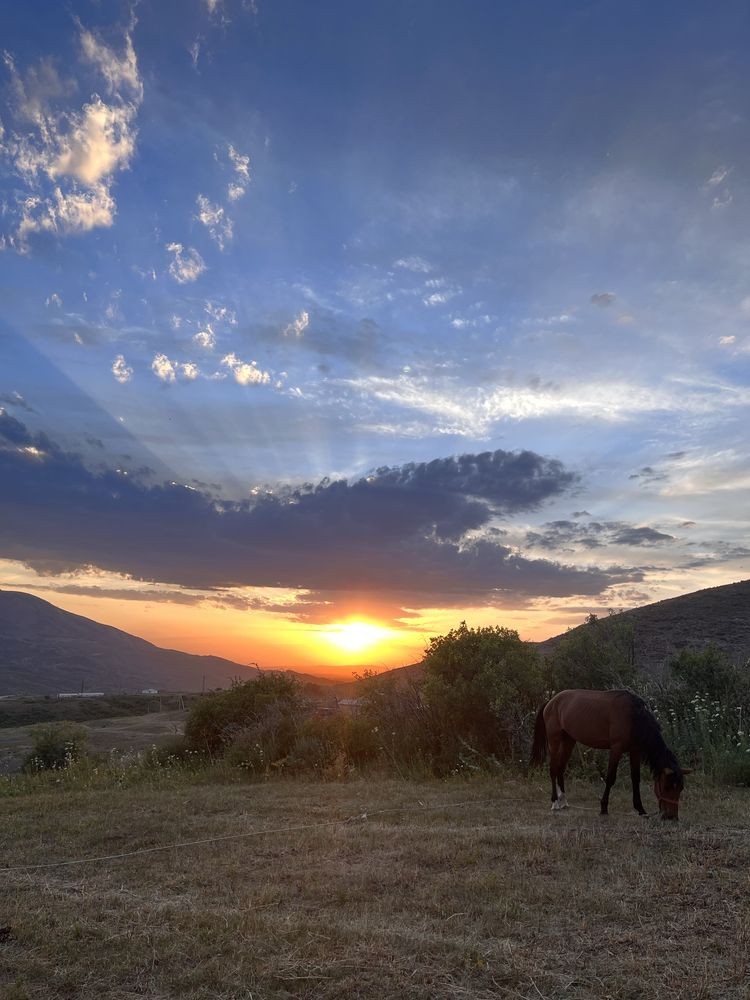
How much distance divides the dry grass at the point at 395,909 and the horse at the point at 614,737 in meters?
0.36

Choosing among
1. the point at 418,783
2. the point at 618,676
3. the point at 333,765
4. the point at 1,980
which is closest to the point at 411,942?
the point at 1,980

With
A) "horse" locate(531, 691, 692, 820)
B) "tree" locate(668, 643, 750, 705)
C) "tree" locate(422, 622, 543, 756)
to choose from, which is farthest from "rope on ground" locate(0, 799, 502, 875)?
"tree" locate(668, 643, 750, 705)

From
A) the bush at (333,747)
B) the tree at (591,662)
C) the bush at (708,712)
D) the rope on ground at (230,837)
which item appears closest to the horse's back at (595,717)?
the rope on ground at (230,837)

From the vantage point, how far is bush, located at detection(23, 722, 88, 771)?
58.4ft

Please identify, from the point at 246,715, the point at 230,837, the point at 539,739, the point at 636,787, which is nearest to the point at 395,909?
the point at 230,837

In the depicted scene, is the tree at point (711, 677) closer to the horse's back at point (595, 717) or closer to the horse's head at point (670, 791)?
the horse's back at point (595, 717)

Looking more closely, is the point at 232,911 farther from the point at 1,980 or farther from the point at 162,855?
the point at 162,855

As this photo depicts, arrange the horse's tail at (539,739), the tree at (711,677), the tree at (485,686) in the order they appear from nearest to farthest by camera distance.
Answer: the horse's tail at (539,739) < the tree at (485,686) < the tree at (711,677)

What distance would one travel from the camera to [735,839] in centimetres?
701

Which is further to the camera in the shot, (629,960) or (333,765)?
(333,765)

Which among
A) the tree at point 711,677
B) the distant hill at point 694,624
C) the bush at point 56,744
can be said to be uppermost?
the distant hill at point 694,624

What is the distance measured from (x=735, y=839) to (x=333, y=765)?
8.05 m

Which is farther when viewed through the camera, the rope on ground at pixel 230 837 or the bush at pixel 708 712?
the bush at pixel 708 712

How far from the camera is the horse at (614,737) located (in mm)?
8219
